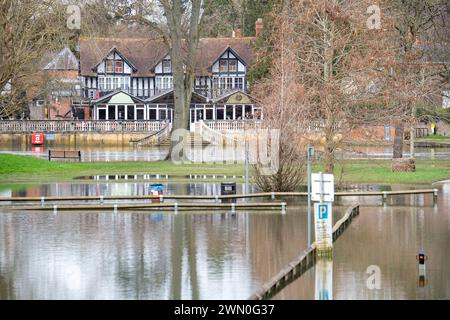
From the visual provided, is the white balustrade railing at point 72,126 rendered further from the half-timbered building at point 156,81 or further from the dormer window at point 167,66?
the dormer window at point 167,66

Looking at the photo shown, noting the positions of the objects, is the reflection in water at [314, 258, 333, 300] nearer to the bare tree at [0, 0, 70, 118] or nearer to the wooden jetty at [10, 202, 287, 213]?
the wooden jetty at [10, 202, 287, 213]

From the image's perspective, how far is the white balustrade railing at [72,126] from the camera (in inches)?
3829

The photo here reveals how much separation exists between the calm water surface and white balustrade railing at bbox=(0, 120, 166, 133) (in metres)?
61.9

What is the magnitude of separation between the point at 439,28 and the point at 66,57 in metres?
65.0

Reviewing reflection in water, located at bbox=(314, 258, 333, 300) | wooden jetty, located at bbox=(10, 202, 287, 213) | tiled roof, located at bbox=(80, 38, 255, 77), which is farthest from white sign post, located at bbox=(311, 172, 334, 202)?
tiled roof, located at bbox=(80, 38, 255, 77)

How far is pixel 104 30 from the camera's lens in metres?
54.5

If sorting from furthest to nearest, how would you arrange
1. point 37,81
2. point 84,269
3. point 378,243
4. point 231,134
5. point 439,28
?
point 231,134
point 37,81
point 439,28
point 378,243
point 84,269

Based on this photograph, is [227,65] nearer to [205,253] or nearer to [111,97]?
[111,97]

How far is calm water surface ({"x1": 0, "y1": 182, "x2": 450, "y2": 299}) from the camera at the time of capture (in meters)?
20.5

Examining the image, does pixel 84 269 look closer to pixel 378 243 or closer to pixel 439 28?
pixel 378 243

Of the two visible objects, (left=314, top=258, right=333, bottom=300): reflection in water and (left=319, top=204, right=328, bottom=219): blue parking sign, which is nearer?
(left=314, top=258, right=333, bottom=300): reflection in water

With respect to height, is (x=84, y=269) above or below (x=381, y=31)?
below

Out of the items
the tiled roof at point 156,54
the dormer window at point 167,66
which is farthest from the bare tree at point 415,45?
the dormer window at point 167,66
